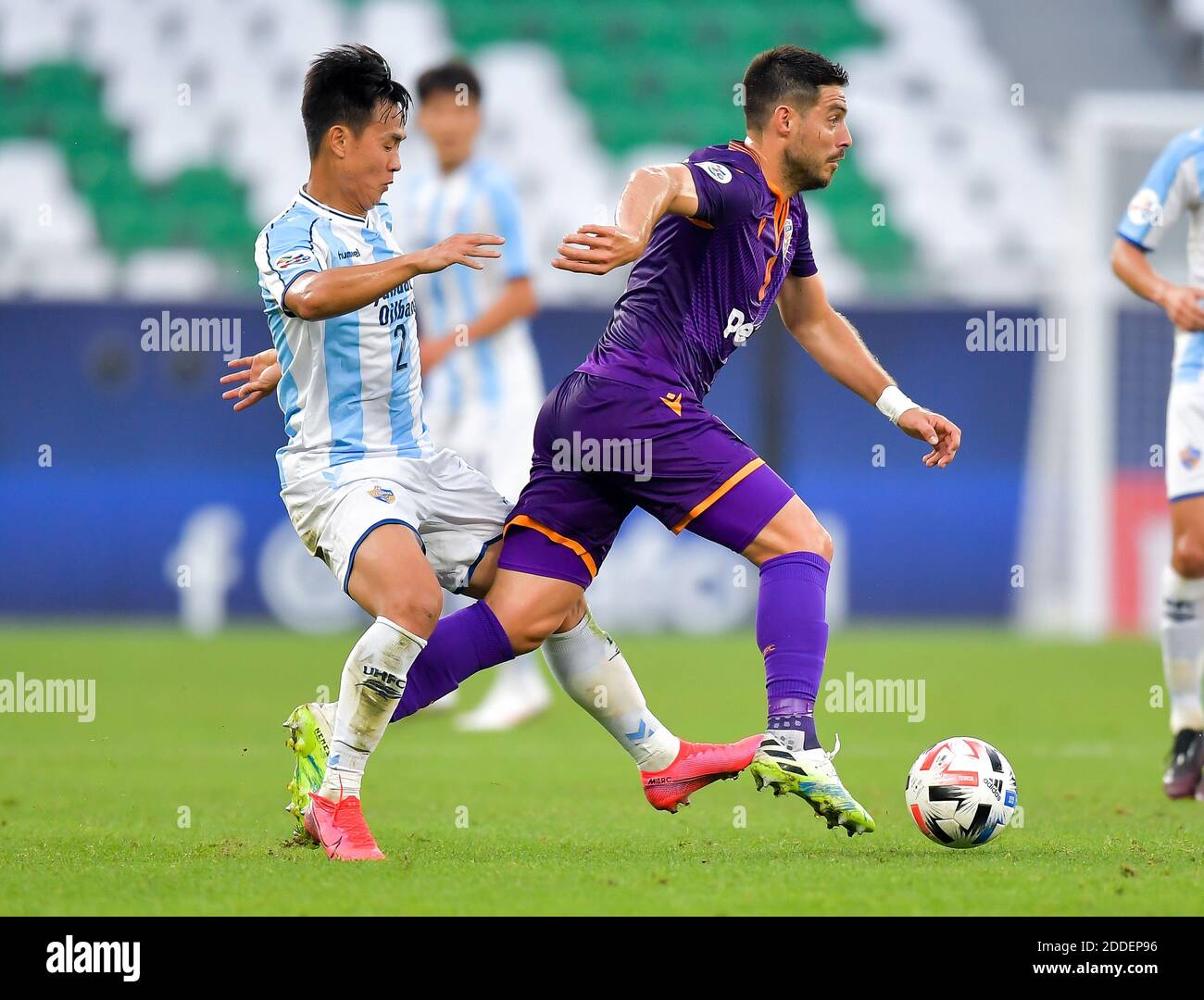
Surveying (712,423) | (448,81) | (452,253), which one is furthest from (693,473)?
(448,81)

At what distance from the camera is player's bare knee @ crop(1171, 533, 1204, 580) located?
20.3ft

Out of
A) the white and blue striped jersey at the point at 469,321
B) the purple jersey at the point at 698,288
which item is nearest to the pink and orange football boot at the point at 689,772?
the purple jersey at the point at 698,288

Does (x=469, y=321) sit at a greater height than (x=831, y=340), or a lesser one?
greater

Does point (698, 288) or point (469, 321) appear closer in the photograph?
point (698, 288)

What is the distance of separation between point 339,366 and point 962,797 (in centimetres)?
199

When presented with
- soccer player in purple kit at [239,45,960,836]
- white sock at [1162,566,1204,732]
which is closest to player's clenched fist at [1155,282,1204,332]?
white sock at [1162,566,1204,732]

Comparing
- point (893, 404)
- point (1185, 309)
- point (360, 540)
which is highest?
point (1185, 309)

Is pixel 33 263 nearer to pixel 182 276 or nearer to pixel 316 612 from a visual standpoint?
pixel 182 276

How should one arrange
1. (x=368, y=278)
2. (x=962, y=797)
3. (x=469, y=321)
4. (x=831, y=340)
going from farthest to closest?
(x=469, y=321), (x=831, y=340), (x=962, y=797), (x=368, y=278)

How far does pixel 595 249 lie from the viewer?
13.2 ft

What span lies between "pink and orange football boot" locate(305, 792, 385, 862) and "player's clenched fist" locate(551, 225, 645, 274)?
149 cm

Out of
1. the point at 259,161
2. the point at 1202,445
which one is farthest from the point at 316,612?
the point at 1202,445

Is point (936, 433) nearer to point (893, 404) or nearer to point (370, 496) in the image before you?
point (893, 404)

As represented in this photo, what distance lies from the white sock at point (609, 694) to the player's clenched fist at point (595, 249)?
4.17 feet
